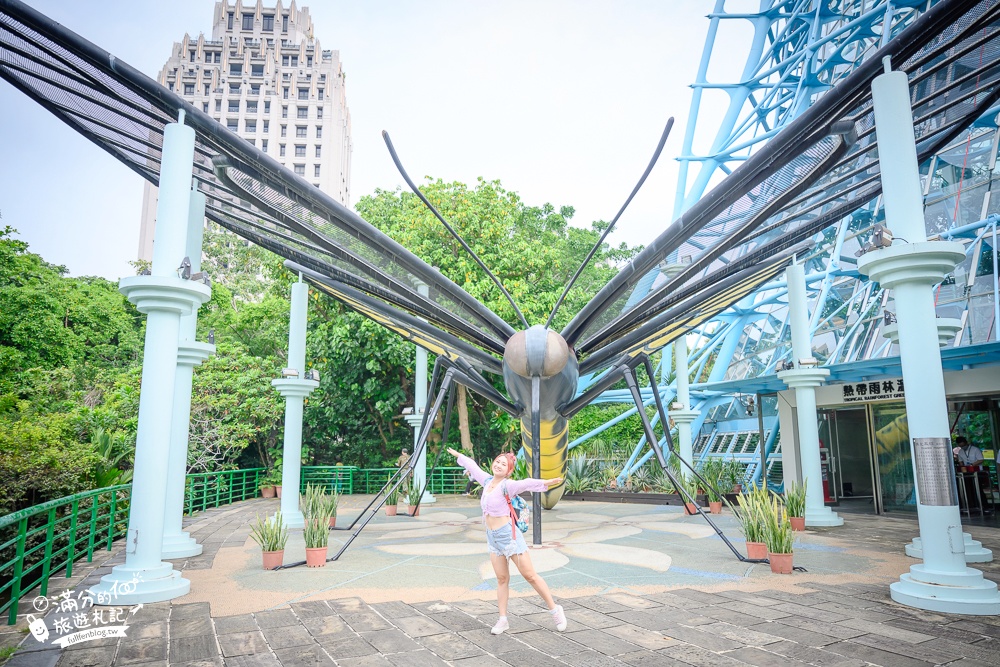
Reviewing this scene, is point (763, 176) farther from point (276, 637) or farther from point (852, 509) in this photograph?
point (852, 509)

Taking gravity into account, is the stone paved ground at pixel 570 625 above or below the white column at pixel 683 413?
below

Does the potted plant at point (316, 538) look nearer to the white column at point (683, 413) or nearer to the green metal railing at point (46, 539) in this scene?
the green metal railing at point (46, 539)

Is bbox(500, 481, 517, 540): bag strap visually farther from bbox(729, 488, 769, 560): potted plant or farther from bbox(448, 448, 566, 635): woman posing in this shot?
bbox(729, 488, 769, 560): potted plant

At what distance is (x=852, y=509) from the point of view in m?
12.0

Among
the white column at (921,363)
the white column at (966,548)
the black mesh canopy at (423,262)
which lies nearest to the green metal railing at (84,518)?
the black mesh canopy at (423,262)

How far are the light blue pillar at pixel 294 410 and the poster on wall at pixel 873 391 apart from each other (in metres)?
10.1

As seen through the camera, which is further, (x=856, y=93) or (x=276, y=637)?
(x=856, y=93)

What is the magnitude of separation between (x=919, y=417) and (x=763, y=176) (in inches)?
90.5

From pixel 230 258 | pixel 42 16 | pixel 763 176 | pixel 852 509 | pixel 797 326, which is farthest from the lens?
pixel 230 258

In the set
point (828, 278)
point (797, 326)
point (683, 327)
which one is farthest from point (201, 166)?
point (828, 278)

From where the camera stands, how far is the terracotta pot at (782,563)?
578 cm

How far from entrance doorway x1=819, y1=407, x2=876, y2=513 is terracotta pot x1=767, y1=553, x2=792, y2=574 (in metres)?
8.17

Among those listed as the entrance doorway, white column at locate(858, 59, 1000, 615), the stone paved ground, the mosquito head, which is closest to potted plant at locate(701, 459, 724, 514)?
the entrance doorway

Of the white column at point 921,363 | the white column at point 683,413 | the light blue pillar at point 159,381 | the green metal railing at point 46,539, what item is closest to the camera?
the green metal railing at point 46,539
